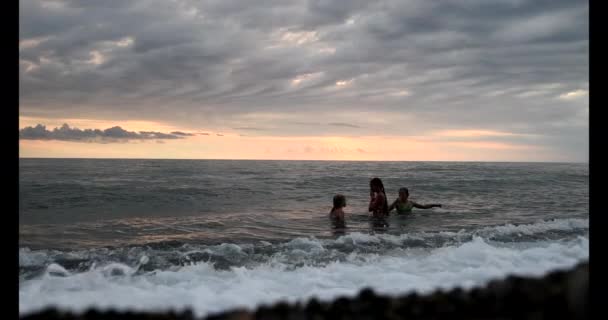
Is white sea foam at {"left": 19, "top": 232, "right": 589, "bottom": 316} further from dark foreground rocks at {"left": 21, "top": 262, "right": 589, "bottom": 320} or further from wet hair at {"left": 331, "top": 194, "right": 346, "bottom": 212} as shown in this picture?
wet hair at {"left": 331, "top": 194, "right": 346, "bottom": 212}

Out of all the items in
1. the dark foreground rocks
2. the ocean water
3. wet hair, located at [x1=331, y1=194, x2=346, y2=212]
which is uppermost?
the dark foreground rocks

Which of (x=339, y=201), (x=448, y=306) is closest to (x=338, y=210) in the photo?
(x=339, y=201)

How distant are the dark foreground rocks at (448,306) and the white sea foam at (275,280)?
116 centimetres

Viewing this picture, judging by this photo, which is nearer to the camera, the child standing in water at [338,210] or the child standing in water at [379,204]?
the child standing in water at [338,210]

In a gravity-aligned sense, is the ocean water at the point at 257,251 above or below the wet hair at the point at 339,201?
below

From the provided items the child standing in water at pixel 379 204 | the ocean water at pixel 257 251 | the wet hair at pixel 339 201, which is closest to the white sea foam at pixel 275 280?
the ocean water at pixel 257 251

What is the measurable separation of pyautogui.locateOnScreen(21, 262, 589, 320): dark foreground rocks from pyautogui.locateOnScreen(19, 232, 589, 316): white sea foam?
1.16 m

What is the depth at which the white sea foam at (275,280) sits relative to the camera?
3.64m

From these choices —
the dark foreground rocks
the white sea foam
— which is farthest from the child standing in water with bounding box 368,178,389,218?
the dark foreground rocks

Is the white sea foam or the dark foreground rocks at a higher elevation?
the dark foreground rocks

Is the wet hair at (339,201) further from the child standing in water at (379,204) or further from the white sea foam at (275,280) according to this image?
the white sea foam at (275,280)

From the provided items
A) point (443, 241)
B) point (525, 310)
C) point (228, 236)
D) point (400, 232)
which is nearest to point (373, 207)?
point (400, 232)

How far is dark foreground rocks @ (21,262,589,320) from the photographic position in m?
1.80
